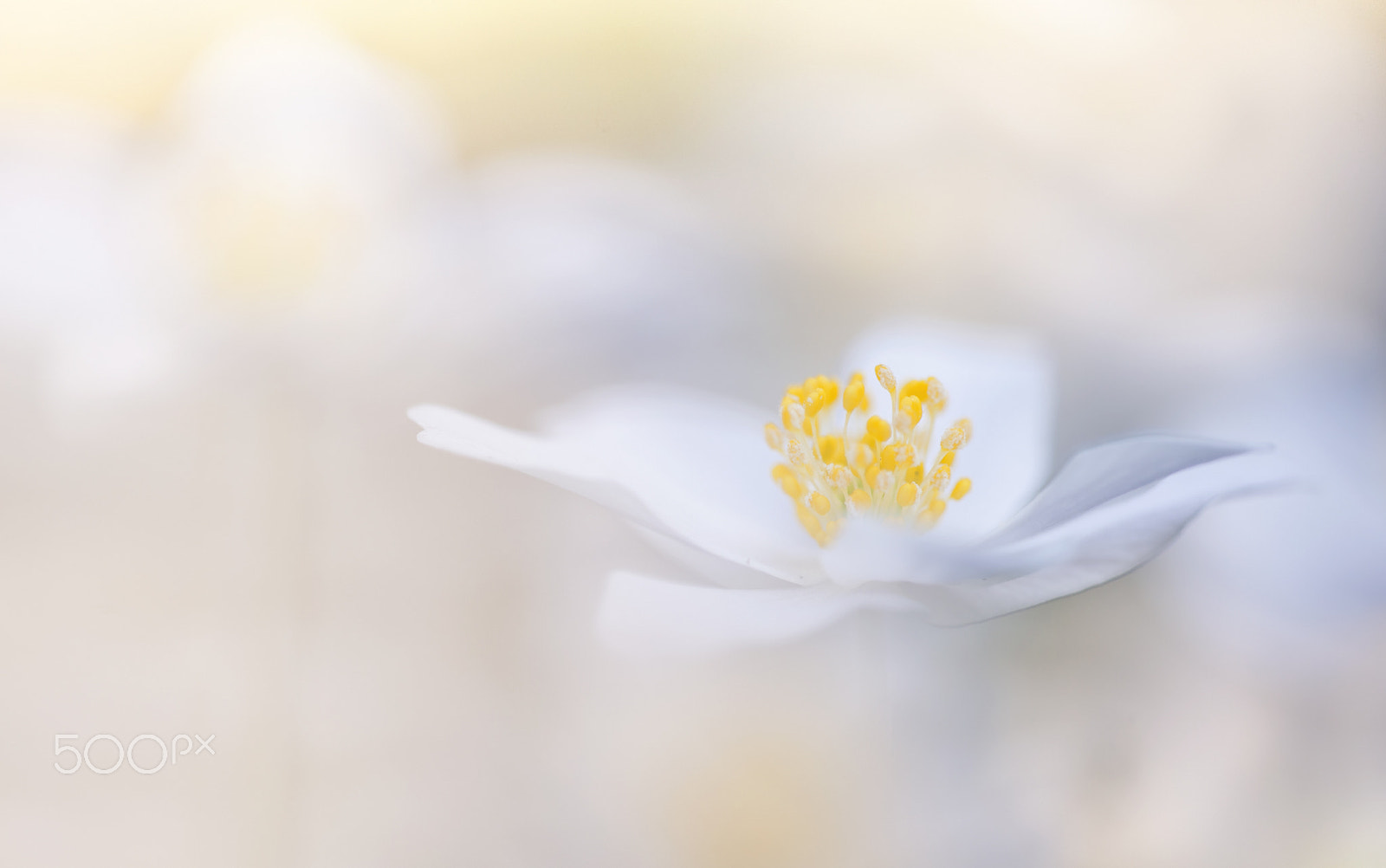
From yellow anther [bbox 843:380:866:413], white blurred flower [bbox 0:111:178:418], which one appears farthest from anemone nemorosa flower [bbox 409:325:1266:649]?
white blurred flower [bbox 0:111:178:418]

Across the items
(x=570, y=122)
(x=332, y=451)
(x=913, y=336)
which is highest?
(x=570, y=122)

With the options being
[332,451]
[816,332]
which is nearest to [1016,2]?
[816,332]

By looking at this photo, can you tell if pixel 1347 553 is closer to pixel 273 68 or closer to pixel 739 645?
pixel 739 645

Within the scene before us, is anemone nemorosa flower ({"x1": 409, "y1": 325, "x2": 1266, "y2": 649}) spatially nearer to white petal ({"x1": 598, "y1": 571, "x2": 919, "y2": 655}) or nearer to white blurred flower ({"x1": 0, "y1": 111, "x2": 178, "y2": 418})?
white petal ({"x1": 598, "y1": 571, "x2": 919, "y2": 655})

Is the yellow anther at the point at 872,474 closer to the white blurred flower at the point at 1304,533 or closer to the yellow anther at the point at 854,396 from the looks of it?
the yellow anther at the point at 854,396

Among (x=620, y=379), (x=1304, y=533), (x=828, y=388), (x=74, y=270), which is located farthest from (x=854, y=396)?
(x=74, y=270)

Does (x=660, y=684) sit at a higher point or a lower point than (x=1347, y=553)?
lower
